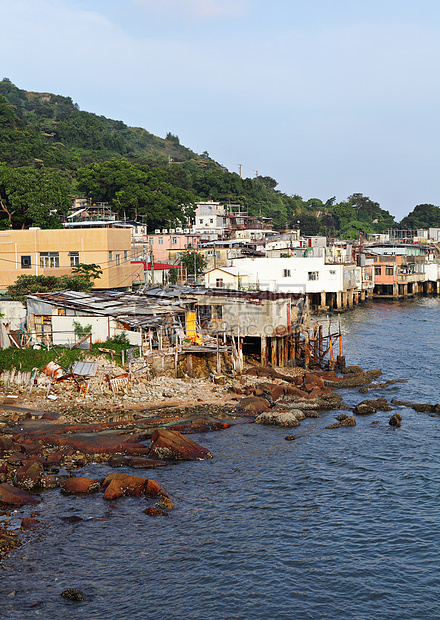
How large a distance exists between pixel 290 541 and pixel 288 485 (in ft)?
14.2

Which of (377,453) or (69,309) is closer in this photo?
(377,453)

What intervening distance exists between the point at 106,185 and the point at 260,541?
79104 millimetres

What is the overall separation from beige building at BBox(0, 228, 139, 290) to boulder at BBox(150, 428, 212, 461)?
2472cm

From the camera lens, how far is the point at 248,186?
14288 centimetres

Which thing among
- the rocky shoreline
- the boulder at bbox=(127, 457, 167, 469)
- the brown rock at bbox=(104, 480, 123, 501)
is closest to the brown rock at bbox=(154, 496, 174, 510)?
the rocky shoreline

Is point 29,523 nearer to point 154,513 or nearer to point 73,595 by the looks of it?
point 154,513

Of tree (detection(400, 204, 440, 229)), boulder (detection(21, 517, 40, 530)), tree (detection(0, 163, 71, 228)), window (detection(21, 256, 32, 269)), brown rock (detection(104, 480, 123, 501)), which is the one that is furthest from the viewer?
tree (detection(400, 204, 440, 229))

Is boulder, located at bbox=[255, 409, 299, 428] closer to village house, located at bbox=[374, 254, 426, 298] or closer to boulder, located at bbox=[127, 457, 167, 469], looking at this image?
boulder, located at bbox=[127, 457, 167, 469]

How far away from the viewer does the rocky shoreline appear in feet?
78.5

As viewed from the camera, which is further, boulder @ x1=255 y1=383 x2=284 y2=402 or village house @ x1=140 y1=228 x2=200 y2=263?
village house @ x1=140 y1=228 x2=200 y2=263

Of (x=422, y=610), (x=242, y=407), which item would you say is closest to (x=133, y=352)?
(x=242, y=407)

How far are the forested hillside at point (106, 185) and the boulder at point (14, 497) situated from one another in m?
40.1

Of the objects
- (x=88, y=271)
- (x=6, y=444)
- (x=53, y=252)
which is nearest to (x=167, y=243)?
(x=53, y=252)

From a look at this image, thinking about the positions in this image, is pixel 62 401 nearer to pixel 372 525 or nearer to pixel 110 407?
pixel 110 407
